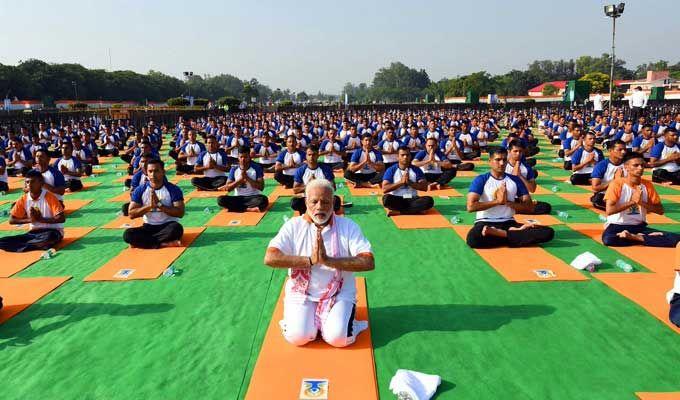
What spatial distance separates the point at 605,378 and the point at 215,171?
9313mm

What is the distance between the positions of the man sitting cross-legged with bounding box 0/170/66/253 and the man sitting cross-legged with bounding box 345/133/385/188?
6.22 m

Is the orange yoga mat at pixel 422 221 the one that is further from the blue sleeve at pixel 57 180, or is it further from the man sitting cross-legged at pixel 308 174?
the blue sleeve at pixel 57 180

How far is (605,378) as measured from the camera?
10.5 feet

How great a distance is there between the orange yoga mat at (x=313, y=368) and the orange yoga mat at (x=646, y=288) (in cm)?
272

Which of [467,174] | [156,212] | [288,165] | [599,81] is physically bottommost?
[467,174]

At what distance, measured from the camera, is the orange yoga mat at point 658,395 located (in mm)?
2936

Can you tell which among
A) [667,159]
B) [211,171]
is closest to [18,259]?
[211,171]

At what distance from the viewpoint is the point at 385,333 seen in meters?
3.90

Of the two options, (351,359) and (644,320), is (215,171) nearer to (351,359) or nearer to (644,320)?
(351,359)

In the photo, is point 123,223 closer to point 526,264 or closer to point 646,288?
point 526,264

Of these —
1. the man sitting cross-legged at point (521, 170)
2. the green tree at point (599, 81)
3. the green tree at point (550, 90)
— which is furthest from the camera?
the green tree at point (550, 90)

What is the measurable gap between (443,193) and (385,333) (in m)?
6.59

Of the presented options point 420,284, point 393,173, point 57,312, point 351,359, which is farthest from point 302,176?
point 351,359

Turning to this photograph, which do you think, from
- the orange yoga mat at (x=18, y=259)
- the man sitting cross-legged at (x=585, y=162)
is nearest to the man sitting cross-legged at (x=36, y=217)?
the orange yoga mat at (x=18, y=259)
